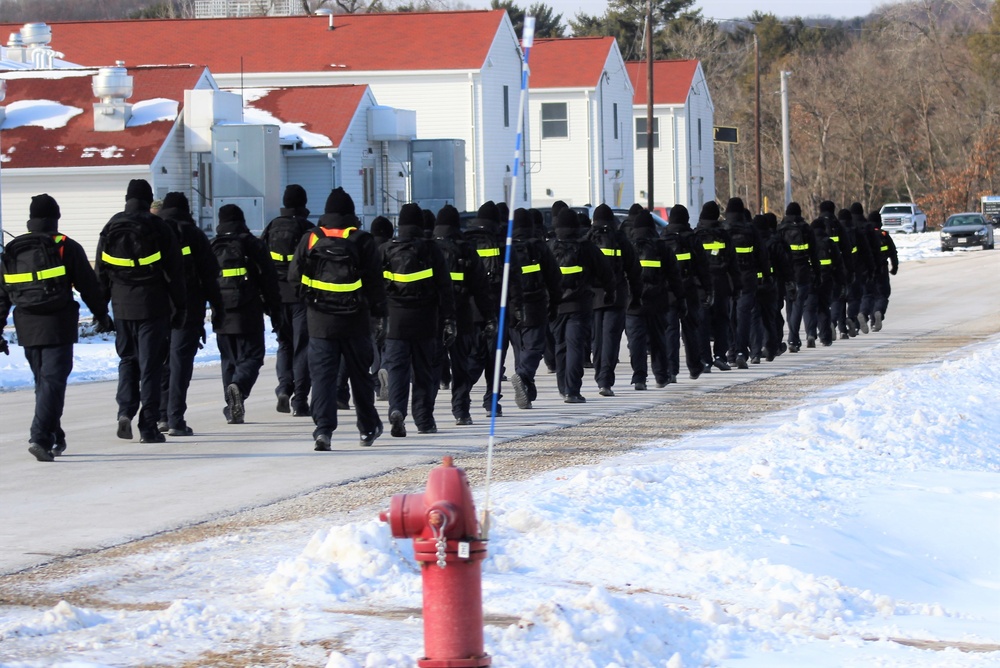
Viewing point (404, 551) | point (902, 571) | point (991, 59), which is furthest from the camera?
point (991, 59)

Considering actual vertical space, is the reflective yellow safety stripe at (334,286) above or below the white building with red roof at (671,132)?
below

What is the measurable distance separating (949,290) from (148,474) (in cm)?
2770

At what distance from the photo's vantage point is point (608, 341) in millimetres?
16844

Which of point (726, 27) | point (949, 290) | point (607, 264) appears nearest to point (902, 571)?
point (607, 264)

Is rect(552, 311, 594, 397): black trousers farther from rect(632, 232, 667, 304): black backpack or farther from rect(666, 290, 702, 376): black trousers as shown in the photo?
rect(666, 290, 702, 376): black trousers

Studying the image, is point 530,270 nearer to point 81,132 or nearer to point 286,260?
point 286,260

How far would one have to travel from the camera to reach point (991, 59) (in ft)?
299

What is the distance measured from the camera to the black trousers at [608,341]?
16.8 metres

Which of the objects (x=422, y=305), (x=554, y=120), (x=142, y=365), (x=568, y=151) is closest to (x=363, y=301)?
(x=422, y=305)

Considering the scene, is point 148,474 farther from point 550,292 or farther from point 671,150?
point 671,150

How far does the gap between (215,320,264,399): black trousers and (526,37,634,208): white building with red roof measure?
43278mm

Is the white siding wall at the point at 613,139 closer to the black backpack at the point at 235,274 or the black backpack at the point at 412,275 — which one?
the black backpack at the point at 235,274

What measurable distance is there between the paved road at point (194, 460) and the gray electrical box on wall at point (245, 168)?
1704 centimetres

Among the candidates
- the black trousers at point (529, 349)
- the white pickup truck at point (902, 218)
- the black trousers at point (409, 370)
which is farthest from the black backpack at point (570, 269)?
the white pickup truck at point (902, 218)
